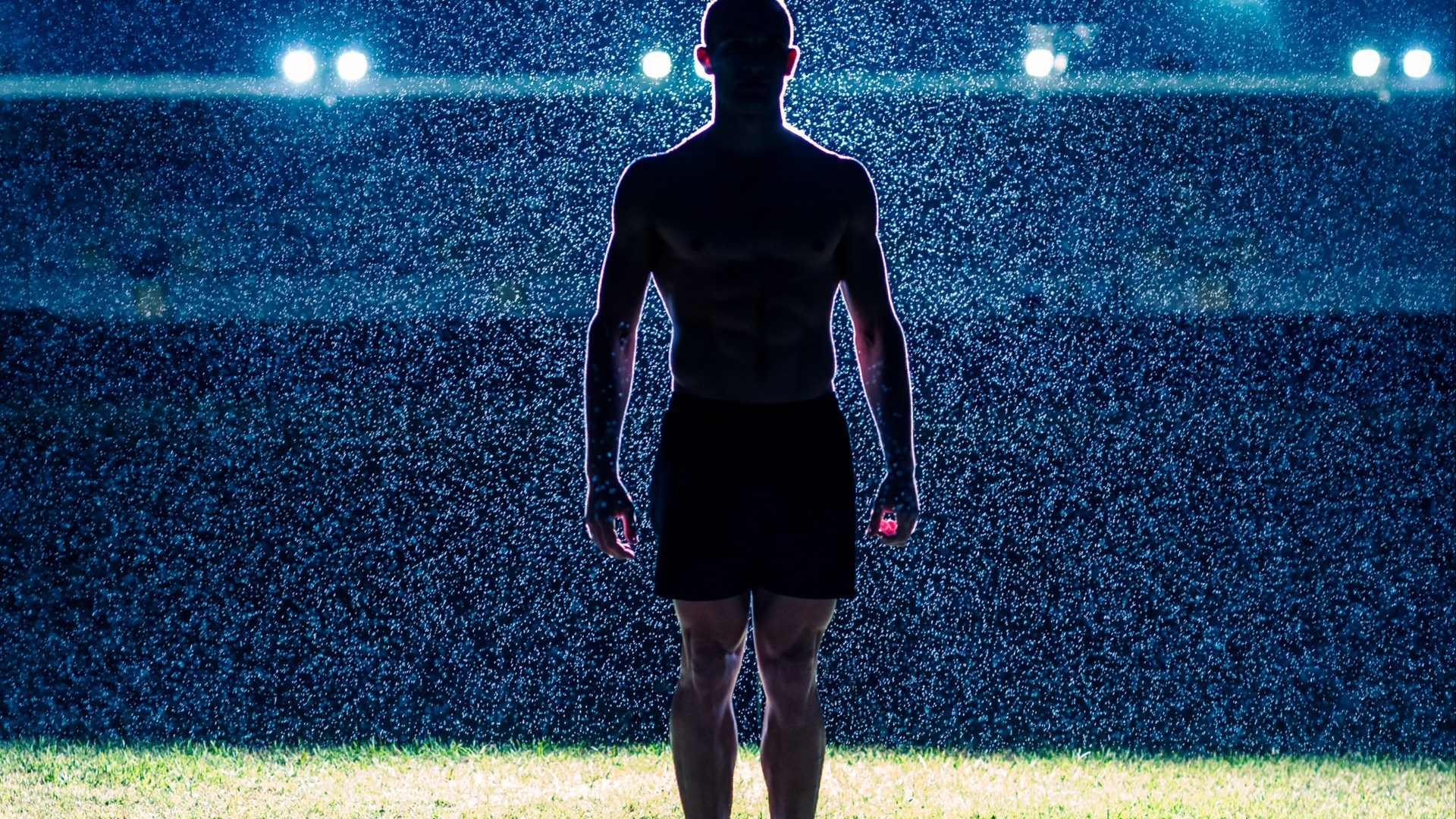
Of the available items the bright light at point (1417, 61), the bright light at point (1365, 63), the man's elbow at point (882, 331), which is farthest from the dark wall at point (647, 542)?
the man's elbow at point (882, 331)

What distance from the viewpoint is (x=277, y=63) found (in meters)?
5.85

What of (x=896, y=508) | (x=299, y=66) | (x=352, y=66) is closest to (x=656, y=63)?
(x=352, y=66)

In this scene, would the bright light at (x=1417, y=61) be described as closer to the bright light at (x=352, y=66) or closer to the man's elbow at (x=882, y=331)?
the man's elbow at (x=882, y=331)

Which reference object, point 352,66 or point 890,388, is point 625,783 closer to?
point 890,388

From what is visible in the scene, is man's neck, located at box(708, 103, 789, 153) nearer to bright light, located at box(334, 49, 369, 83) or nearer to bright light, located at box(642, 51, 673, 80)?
bright light, located at box(642, 51, 673, 80)

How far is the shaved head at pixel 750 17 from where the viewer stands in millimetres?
2152

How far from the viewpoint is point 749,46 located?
2.16m

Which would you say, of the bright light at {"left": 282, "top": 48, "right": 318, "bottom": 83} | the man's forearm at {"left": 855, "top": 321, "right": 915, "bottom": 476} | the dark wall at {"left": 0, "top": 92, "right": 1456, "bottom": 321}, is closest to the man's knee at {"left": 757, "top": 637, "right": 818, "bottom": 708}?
the man's forearm at {"left": 855, "top": 321, "right": 915, "bottom": 476}

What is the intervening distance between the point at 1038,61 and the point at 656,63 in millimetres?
1779

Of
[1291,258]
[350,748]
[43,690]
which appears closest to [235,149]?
[43,690]

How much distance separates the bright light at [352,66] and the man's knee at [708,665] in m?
4.27

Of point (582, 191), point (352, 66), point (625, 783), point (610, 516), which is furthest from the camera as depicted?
point (582, 191)

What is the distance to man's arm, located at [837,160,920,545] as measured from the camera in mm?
2207

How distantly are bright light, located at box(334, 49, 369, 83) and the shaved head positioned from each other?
12.9ft
